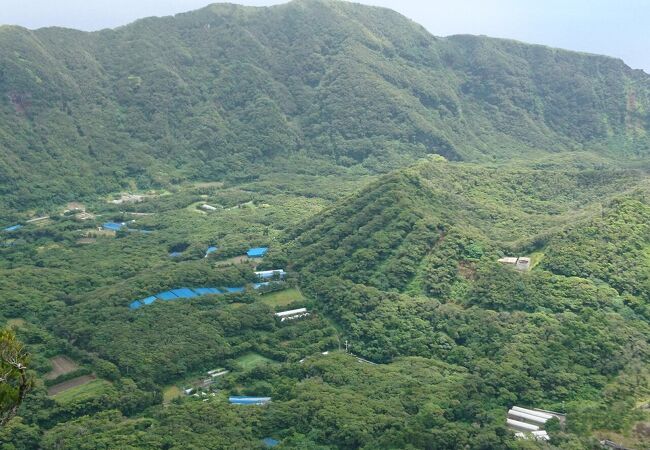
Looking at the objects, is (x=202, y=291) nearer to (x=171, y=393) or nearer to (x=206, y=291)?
(x=206, y=291)

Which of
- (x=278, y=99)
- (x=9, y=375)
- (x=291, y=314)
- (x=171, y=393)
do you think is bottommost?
(x=171, y=393)

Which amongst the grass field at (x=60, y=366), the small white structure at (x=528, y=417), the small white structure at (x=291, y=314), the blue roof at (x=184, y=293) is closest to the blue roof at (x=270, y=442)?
the small white structure at (x=528, y=417)

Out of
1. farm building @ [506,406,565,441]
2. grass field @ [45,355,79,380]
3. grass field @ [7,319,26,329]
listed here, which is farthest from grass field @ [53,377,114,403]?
farm building @ [506,406,565,441]

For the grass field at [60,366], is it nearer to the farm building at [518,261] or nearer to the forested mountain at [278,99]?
the farm building at [518,261]

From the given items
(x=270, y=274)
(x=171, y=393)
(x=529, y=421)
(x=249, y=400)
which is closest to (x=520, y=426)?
(x=529, y=421)

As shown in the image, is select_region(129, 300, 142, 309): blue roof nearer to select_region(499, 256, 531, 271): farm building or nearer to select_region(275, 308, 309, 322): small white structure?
select_region(275, 308, 309, 322): small white structure

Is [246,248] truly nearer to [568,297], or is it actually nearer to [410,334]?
[410,334]
